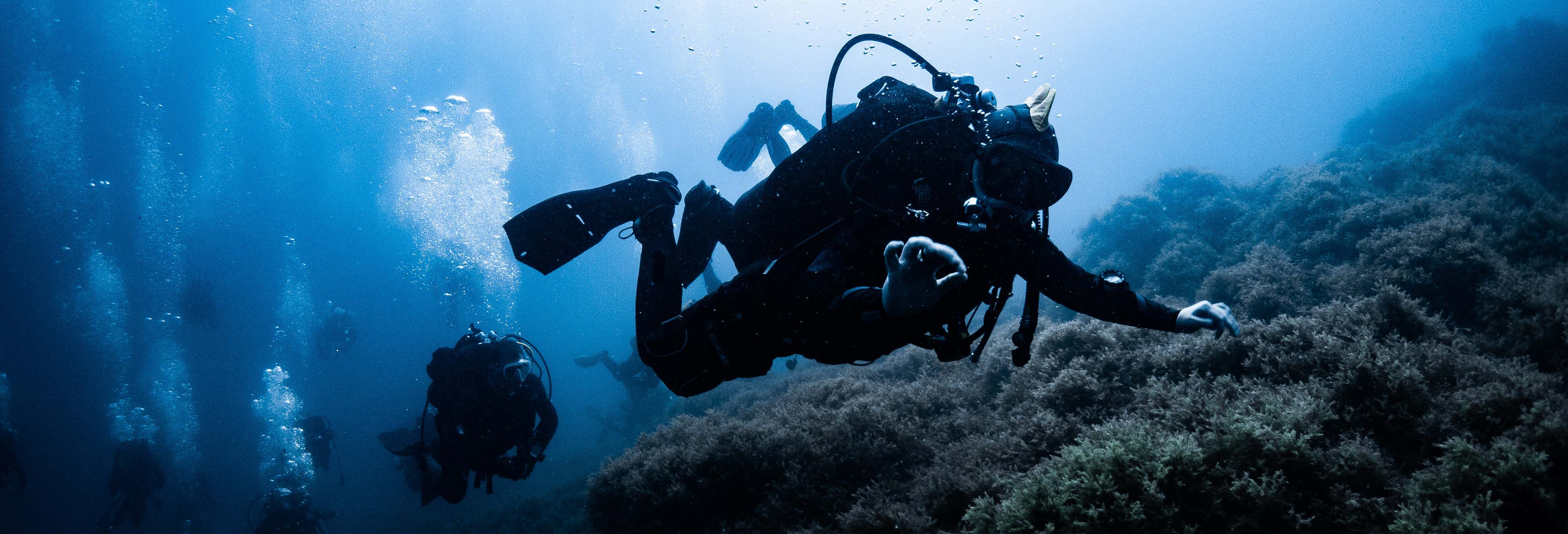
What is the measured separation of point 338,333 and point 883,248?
42549 mm

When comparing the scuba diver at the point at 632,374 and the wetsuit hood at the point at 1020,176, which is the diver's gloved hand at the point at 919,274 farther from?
the scuba diver at the point at 632,374

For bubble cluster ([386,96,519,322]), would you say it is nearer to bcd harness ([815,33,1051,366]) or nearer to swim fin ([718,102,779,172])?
swim fin ([718,102,779,172])

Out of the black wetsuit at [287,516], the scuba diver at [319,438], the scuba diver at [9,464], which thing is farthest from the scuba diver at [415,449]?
the scuba diver at [9,464]

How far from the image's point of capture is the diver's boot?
3850 mm

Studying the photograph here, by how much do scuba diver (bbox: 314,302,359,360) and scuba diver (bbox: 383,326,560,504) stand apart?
33732mm

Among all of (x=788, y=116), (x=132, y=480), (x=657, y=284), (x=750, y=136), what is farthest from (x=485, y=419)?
(x=132, y=480)

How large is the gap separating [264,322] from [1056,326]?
473 ft

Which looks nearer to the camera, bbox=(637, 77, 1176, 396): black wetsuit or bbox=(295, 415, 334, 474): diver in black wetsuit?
bbox=(637, 77, 1176, 396): black wetsuit

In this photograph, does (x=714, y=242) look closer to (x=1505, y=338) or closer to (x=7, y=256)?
(x=1505, y=338)

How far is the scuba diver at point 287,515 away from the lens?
42.8 ft

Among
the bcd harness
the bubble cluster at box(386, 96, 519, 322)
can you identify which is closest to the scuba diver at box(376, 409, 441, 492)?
the bcd harness

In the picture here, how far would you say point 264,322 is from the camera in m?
100

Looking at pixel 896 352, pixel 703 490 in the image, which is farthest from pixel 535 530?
pixel 896 352

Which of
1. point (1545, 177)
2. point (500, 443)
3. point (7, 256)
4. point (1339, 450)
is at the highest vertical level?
point (7, 256)
